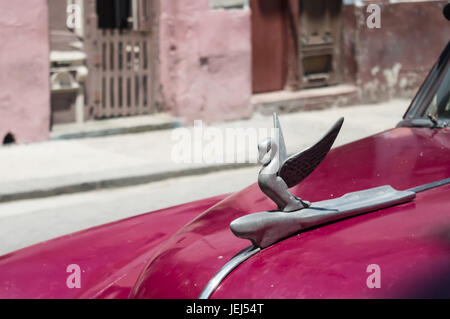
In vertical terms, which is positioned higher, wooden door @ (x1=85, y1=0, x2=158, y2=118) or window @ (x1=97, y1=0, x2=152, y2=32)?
window @ (x1=97, y1=0, x2=152, y2=32)

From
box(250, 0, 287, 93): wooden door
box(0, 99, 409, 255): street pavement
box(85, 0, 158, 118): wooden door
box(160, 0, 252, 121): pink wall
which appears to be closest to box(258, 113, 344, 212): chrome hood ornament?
box(0, 99, 409, 255): street pavement

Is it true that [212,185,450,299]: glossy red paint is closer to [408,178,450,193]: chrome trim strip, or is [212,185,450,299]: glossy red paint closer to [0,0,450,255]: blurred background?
[408,178,450,193]: chrome trim strip

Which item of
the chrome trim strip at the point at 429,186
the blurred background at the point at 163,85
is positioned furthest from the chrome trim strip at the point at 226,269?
the blurred background at the point at 163,85

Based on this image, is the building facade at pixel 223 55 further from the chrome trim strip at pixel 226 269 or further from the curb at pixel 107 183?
the chrome trim strip at pixel 226 269

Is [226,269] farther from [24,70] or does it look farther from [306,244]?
[24,70]

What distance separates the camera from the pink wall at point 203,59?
10977mm

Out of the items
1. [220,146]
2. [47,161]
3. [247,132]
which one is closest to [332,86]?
[247,132]

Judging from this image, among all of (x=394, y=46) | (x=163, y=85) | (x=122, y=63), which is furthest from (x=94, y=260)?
(x=394, y=46)

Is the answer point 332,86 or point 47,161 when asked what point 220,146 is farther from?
point 332,86

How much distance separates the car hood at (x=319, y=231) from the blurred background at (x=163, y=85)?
360cm

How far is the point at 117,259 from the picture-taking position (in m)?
2.79

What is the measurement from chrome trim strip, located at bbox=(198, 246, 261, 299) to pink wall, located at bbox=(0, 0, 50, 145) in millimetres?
7831

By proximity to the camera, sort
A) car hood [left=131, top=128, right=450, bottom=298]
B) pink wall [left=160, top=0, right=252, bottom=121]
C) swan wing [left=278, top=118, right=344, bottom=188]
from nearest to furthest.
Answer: car hood [left=131, top=128, right=450, bottom=298] < swan wing [left=278, top=118, right=344, bottom=188] < pink wall [left=160, top=0, right=252, bottom=121]

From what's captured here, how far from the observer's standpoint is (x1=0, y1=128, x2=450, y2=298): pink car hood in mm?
1896
